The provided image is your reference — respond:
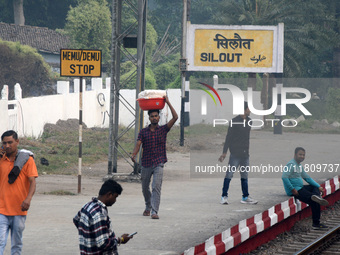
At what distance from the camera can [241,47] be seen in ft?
88.3

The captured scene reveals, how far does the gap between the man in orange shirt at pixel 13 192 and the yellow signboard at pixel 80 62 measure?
671cm

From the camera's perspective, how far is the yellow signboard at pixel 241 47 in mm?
26516

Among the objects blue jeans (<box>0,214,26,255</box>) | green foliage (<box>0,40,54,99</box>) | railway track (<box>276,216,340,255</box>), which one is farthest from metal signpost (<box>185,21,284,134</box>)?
blue jeans (<box>0,214,26,255</box>)

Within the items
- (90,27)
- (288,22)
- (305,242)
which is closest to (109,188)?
(305,242)

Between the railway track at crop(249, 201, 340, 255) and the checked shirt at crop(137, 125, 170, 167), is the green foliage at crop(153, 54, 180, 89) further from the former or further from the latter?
the checked shirt at crop(137, 125, 170, 167)

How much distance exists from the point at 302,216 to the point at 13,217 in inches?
305

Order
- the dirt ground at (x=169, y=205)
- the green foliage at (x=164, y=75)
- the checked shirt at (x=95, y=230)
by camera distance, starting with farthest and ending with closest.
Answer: the green foliage at (x=164, y=75) < the dirt ground at (x=169, y=205) < the checked shirt at (x=95, y=230)

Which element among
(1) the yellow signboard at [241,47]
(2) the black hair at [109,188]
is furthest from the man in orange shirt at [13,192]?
(1) the yellow signboard at [241,47]

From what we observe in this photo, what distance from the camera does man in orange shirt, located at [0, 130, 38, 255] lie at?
7844 millimetres

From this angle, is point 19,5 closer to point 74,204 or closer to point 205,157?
point 205,157

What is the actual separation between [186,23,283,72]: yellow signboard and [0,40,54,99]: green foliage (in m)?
18.4

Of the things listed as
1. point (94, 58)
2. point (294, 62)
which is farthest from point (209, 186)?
point (294, 62)

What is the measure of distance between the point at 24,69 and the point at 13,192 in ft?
120

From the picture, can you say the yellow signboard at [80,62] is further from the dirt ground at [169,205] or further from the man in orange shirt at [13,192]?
the man in orange shirt at [13,192]
